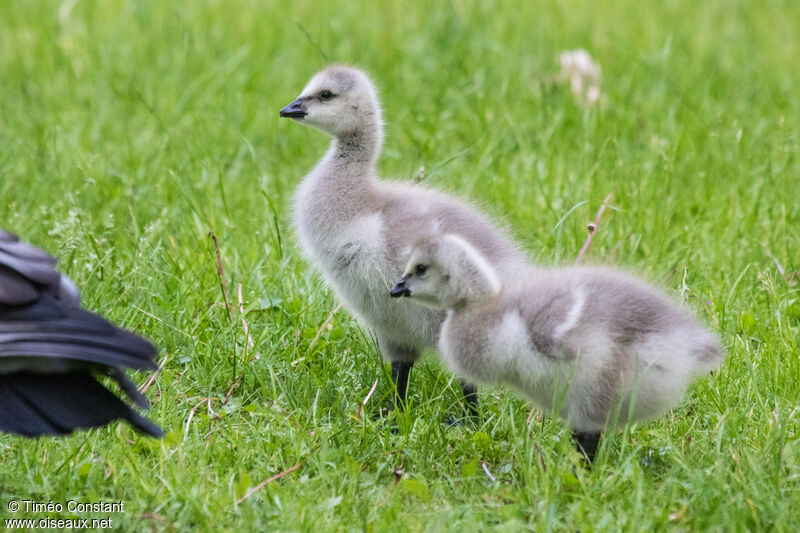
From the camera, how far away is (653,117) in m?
7.21

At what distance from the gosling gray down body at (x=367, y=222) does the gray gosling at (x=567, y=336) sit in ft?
1.28

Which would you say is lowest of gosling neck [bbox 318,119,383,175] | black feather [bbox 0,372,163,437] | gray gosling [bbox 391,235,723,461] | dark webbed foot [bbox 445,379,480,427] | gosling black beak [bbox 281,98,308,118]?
dark webbed foot [bbox 445,379,480,427]

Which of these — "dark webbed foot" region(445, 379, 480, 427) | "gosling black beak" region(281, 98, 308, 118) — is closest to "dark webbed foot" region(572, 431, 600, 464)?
"dark webbed foot" region(445, 379, 480, 427)

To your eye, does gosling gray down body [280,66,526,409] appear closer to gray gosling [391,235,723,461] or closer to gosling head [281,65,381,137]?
gosling head [281,65,381,137]

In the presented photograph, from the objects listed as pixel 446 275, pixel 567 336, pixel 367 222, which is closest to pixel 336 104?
pixel 367 222

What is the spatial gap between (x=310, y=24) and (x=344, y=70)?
4.27 m

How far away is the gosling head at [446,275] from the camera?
3.65 meters

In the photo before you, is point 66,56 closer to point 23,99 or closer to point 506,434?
point 23,99

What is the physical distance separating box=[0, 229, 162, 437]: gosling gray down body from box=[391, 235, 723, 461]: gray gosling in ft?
3.04

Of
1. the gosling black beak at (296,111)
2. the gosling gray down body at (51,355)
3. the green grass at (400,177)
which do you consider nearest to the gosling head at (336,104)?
the gosling black beak at (296,111)

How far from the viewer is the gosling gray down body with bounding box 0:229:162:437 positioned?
3.27m

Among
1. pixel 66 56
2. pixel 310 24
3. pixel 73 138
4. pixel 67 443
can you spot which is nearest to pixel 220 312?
pixel 67 443

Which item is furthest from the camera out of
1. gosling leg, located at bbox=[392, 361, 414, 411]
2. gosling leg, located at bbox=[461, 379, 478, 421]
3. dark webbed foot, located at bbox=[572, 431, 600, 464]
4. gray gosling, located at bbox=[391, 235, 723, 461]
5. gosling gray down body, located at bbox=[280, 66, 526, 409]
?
gosling leg, located at bbox=[392, 361, 414, 411]

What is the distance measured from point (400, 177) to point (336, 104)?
1.05 meters
